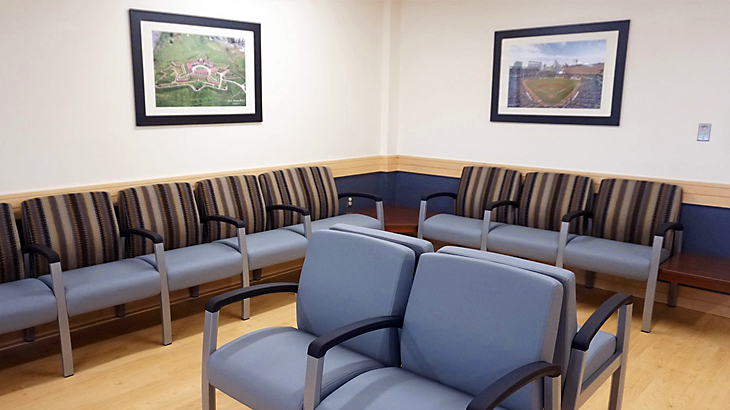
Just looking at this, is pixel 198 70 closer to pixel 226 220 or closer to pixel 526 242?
pixel 226 220

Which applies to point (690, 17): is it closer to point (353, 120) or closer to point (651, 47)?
point (651, 47)

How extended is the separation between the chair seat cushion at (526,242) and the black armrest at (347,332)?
60.2 inches

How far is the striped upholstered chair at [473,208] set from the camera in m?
3.12

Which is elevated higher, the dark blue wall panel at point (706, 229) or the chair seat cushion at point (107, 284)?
the dark blue wall panel at point (706, 229)

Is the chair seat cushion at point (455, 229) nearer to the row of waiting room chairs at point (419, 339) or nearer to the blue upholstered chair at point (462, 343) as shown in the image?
the row of waiting room chairs at point (419, 339)

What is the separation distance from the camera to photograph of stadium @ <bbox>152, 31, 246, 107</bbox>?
266 cm

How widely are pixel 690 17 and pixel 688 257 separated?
1.15m

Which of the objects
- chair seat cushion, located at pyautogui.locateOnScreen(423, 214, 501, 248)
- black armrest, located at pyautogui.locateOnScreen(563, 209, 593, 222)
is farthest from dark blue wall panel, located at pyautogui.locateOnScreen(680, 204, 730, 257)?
chair seat cushion, located at pyautogui.locateOnScreen(423, 214, 501, 248)

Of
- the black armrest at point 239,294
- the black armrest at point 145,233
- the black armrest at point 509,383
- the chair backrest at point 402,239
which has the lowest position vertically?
the black armrest at point 509,383

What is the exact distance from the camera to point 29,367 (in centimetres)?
213

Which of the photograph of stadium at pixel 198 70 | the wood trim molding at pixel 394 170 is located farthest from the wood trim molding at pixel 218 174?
the photograph of stadium at pixel 198 70

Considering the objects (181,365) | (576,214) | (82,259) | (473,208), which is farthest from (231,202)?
(576,214)

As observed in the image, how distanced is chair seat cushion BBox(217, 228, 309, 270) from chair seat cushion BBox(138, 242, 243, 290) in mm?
71

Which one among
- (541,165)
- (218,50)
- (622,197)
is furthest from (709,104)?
(218,50)
